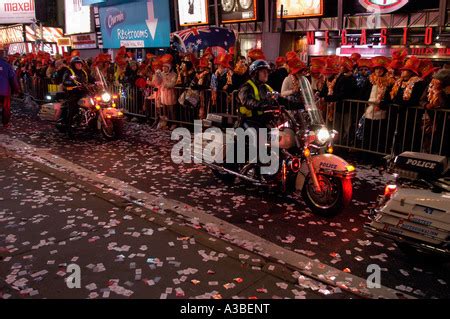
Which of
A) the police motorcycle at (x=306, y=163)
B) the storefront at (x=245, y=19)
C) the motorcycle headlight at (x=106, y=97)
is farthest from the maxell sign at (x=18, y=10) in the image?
the police motorcycle at (x=306, y=163)

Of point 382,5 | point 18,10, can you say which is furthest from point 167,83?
point 18,10

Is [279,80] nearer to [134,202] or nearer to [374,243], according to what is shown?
[134,202]

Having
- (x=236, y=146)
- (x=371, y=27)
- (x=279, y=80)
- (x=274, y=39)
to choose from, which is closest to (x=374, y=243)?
(x=236, y=146)

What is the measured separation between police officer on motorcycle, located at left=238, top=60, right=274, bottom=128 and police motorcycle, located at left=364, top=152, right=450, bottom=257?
8.07ft

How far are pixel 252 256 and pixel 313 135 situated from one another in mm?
2050

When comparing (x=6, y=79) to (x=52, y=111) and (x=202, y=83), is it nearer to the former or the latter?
(x=52, y=111)

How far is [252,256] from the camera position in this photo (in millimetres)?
4953

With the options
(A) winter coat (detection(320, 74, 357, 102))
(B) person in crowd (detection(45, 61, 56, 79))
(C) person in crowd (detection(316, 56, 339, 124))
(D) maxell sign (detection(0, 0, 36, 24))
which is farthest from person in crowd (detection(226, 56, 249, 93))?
(D) maxell sign (detection(0, 0, 36, 24))

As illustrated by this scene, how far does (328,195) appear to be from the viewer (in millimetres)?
6090

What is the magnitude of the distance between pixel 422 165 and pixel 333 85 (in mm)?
5335

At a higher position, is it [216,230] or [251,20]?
[251,20]

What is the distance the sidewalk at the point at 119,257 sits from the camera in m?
4.21

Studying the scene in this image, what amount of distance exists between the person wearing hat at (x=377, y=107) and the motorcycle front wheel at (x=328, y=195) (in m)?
3.41

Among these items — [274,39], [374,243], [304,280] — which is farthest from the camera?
[274,39]
